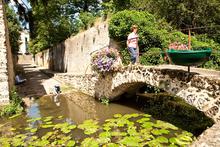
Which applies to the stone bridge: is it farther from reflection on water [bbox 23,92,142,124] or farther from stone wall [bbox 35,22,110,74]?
stone wall [bbox 35,22,110,74]

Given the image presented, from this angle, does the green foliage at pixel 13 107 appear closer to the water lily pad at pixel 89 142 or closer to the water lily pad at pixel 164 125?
the water lily pad at pixel 89 142

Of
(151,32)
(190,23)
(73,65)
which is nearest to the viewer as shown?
(151,32)

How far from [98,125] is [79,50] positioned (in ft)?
33.0

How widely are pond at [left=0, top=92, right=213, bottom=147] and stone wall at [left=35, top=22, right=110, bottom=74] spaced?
9.69ft

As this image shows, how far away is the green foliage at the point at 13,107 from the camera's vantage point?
9.30 m

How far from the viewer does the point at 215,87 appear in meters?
5.79

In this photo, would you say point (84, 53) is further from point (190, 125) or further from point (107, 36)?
point (190, 125)

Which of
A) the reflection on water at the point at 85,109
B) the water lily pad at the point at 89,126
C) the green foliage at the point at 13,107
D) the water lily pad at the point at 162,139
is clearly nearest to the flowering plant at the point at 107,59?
the reflection on water at the point at 85,109

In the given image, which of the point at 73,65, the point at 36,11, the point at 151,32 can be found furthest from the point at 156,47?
the point at 36,11

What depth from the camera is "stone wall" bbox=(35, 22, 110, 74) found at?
13.7m

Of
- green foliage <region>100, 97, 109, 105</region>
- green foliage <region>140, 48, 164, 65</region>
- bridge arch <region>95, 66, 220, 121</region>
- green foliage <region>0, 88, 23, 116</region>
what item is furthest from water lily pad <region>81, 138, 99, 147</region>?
green foliage <region>140, 48, 164, 65</region>

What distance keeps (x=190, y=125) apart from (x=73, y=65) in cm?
1256

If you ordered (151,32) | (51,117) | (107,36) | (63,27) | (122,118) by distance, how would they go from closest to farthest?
(122,118)
(51,117)
(151,32)
(107,36)
(63,27)

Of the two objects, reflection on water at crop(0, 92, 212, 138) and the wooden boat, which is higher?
the wooden boat
